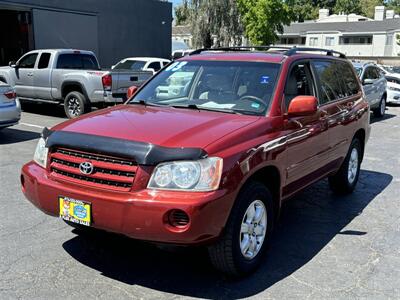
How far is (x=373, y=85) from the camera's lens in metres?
14.2

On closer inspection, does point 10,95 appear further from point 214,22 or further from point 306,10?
point 306,10

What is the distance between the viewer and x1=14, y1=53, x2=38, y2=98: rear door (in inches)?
537

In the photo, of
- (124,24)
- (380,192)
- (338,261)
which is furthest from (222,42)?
(338,261)

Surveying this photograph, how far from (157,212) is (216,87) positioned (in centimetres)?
186

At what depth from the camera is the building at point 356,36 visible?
58.7 meters

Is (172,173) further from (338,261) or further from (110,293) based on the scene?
(338,261)

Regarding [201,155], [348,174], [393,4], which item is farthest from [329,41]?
[201,155]

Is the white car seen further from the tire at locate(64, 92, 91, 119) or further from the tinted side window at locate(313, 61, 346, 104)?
the tinted side window at locate(313, 61, 346, 104)

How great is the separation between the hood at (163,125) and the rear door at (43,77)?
9301 millimetres

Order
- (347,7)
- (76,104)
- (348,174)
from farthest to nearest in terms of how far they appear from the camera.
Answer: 1. (347,7)
2. (76,104)
3. (348,174)

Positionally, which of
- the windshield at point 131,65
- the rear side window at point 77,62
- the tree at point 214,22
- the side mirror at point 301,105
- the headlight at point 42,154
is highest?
the tree at point 214,22

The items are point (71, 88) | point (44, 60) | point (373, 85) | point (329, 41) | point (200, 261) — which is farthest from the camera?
point (329, 41)

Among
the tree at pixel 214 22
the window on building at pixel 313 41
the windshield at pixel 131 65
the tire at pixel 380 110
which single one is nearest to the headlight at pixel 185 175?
the tire at pixel 380 110

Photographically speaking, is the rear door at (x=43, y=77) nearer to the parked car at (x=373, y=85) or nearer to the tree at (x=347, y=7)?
the parked car at (x=373, y=85)
